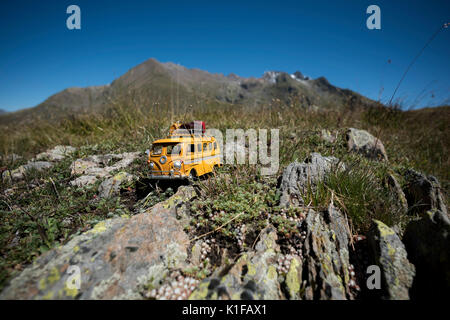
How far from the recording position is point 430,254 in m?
2.13

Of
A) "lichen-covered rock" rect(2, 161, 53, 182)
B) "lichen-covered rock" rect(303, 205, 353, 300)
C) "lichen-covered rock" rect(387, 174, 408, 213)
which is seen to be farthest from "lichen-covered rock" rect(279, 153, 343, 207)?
"lichen-covered rock" rect(2, 161, 53, 182)

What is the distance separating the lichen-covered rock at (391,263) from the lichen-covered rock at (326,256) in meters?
0.34

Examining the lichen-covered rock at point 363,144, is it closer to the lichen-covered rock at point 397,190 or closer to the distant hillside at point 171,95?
the lichen-covered rock at point 397,190

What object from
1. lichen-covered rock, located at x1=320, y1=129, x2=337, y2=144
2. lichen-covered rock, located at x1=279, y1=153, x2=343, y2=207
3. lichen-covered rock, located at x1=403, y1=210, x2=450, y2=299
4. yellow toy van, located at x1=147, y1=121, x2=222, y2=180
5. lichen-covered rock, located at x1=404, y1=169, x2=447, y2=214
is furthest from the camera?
lichen-covered rock, located at x1=320, y1=129, x2=337, y2=144

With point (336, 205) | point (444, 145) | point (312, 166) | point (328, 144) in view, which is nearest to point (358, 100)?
point (444, 145)

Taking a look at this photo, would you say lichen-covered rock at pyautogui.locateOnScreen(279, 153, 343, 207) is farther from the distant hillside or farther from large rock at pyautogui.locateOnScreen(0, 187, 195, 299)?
the distant hillside

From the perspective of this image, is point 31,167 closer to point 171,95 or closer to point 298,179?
point 171,95

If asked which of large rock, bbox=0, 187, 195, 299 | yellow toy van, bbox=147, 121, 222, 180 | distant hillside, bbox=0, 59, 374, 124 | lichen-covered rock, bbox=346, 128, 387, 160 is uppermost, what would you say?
distant hillside, bbox=0, 59, 374, 124

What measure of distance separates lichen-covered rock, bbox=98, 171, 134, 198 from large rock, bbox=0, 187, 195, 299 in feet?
5.39

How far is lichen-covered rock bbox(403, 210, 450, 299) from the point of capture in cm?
193

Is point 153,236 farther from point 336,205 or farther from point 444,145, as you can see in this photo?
point 444,145

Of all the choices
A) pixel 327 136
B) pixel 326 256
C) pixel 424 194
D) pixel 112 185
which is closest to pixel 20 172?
pixel 112 185

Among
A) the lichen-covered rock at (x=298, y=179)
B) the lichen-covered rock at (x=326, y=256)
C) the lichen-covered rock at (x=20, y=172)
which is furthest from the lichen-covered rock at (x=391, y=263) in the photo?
the lichen-covered rock at (x=20, y=172)

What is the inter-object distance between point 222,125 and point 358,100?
7.69 metres
